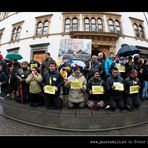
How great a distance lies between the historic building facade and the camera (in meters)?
6.08

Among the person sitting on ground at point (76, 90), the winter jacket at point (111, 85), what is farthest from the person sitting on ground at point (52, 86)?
the winter jacket at point (111, 85)

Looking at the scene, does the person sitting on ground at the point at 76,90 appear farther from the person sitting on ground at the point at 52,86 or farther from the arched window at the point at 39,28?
the arched window at the point at 39,28

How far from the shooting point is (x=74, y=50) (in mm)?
7824

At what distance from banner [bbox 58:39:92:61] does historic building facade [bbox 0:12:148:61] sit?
25 cm

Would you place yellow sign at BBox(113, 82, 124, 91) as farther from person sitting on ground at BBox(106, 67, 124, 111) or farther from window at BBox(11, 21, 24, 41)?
window at BBox(11, 21, 24, 41)

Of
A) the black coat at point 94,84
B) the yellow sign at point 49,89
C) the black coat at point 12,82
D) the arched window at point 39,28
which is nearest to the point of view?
the yellow sign at point 49,89

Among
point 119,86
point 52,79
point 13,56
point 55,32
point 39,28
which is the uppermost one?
point 39,28

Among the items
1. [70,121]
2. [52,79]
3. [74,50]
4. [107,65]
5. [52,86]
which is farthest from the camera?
[74,50]

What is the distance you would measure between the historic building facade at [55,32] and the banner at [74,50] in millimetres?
251

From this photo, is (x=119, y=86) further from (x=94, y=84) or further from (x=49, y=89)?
(x=49, y=89)

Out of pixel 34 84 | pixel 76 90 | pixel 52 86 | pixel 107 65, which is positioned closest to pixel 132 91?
pixel 107 65

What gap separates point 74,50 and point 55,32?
1555mm

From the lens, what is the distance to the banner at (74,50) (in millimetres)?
7596
